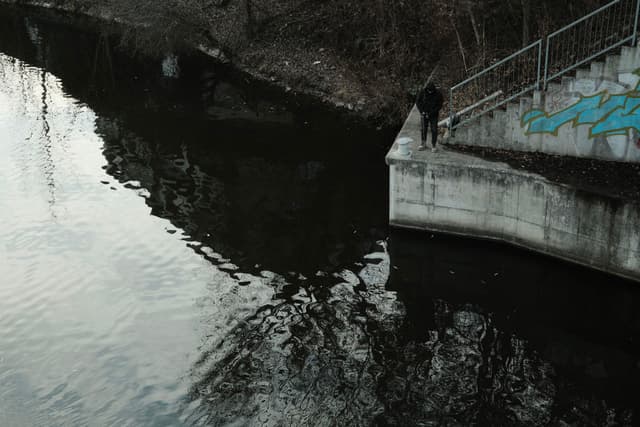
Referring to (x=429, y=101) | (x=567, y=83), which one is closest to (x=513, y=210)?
(x=567, y=83)

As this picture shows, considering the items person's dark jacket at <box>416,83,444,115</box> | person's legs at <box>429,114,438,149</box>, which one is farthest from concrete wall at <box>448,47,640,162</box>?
person's dark jacket at <box>416,83,444,115</box>

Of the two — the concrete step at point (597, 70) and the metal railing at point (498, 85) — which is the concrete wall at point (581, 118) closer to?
the concrete step at point (597, 70)

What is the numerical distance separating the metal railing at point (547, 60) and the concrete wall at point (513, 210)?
1.77 meters

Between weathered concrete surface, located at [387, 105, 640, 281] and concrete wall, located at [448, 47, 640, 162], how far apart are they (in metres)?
1.13

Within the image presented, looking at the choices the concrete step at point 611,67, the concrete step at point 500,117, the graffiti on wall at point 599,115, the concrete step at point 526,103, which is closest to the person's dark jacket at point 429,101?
the concrete step at point 500,117

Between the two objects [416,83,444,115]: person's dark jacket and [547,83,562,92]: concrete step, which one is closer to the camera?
[547,83,562,92]: concrete step

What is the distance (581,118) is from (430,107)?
11.9ft

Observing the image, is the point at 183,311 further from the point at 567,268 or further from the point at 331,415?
the point at 567,268

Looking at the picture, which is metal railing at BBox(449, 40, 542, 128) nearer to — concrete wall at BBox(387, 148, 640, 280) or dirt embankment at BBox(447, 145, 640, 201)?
dirt embankment at BBox(447, 145, 640, 201)

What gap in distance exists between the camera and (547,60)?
17.2 metres

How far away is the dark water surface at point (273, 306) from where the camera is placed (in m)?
13.1

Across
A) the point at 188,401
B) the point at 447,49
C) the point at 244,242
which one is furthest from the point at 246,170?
the point at 188,401

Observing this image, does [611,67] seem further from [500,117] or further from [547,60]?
[500,117]

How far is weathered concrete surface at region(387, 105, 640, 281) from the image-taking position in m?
15.8
